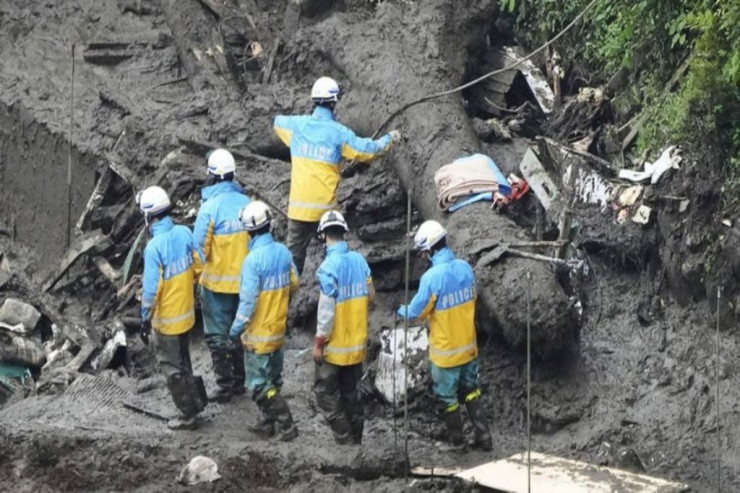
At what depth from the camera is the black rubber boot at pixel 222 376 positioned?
12.8 metres

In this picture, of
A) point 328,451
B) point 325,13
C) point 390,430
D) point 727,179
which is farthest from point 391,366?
point 325,13

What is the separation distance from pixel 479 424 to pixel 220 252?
2824 mm

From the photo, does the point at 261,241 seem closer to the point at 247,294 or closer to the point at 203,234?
the point at 247,294

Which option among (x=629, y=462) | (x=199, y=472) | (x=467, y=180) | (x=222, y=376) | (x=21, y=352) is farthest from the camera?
(x=21, y=352)

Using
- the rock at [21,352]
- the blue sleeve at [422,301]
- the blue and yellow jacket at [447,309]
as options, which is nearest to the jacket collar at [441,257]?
the blue and yellow jacket at [447,309]

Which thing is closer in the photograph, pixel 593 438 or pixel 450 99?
pixel 593 438

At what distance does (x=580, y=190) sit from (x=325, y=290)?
3667 millimetres

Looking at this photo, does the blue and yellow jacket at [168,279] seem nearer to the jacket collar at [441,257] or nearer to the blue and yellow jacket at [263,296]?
the blue and yellow jacket at [263,296]

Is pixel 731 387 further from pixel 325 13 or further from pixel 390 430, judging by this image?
pixel 325 13

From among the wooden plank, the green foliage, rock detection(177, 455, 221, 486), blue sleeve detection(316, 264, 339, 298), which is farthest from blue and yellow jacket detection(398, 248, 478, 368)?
the green foliage

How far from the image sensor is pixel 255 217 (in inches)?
463

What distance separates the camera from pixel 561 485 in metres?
10.3

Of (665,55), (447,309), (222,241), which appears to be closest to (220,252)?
(222,241)

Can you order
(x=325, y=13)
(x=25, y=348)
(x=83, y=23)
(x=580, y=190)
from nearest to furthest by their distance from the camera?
(x=580, y=190)
(x=25, y=348)
(x=325, y=13)
(x=83, y=23)
